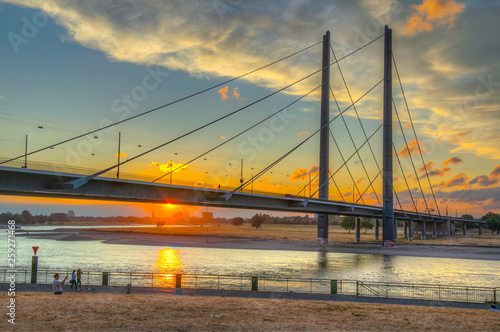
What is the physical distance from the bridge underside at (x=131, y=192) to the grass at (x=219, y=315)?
1464 centimetres

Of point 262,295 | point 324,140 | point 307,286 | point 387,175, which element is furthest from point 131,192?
point 387,175

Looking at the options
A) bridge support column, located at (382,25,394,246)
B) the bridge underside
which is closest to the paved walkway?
the bridge underside

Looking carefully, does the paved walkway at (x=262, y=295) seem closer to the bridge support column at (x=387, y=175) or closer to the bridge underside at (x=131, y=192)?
the bridge underside at (x=131, y=192)

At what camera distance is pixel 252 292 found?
29.8m

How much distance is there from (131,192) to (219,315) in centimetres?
2983

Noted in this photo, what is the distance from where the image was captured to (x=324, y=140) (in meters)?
104

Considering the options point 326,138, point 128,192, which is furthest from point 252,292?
point 326,138

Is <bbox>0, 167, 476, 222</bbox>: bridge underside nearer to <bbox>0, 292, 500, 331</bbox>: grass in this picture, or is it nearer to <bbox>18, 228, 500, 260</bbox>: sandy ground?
<bbox>0, 292, 500, 331</bbox>: grass

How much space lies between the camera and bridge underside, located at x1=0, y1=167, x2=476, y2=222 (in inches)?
1497

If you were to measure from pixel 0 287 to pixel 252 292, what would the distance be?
17.5m

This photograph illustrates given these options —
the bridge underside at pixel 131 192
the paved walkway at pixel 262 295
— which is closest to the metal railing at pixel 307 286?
the paved walkway at pixel 262 295

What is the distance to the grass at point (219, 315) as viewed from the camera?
1897cm

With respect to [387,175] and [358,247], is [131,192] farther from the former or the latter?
[387,175]

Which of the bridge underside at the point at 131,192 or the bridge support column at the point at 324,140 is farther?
the bridge support column at the point at 324,140
